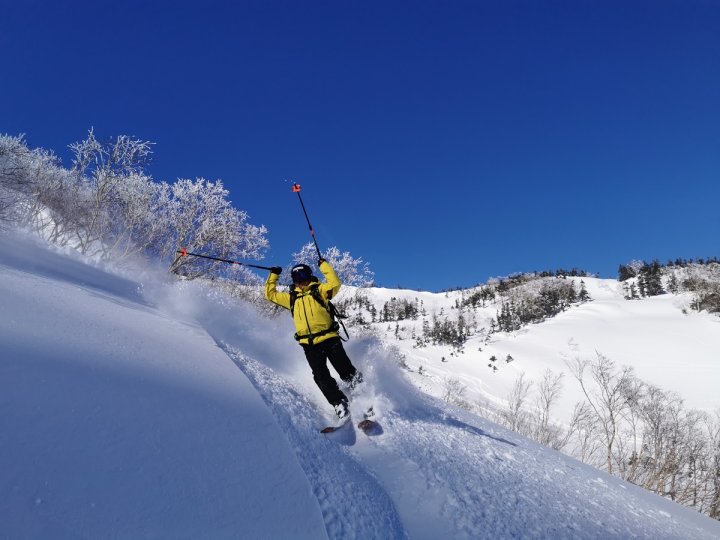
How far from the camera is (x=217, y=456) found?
312 cm

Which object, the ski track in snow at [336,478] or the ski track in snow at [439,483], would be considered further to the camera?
the ski track in snow at [439,483]

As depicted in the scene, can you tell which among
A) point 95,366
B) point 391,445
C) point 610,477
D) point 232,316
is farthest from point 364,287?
point 95,366

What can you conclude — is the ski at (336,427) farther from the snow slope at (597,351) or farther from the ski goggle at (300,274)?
the snow slope at (597,351)

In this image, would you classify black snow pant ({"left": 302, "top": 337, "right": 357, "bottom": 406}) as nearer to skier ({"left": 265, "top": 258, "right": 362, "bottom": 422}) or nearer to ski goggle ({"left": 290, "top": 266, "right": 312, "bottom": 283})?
skier ({"left": 265, "top": 258, "right": 362, "bottom": 422})

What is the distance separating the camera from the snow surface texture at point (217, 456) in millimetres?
2324

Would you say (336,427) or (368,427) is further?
(368,427)

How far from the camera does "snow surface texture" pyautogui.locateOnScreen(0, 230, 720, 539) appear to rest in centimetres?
232

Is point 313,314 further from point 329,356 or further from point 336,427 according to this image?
point 336,427

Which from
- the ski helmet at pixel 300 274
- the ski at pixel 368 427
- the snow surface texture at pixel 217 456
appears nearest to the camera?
the snow surface texture at pixel 217 456

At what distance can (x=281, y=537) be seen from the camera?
2658 millimetres

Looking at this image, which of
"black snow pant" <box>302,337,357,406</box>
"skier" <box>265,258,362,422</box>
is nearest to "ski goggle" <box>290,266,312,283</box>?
"skier" <box>265,258,362,422</box>

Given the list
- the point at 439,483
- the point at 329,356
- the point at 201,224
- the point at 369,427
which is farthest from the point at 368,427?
the point at 201,224

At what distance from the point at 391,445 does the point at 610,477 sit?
519 centimetres

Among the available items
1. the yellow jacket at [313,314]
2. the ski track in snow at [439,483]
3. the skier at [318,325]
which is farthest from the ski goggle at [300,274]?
the ski track in snow at [439,483]
